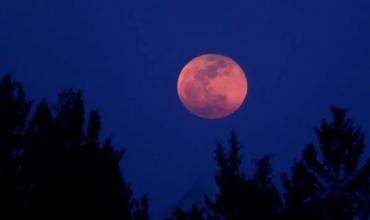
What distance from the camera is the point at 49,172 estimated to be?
823 cm

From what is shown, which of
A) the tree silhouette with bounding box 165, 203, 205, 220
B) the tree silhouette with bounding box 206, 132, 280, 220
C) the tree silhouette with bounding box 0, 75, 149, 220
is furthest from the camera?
the tree silhouette with bounding box 165, 203, 205, 220

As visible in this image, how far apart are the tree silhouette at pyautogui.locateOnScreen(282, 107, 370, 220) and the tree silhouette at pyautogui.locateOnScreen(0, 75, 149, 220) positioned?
286 inches

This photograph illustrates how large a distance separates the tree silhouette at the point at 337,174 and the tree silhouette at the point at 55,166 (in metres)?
7.25

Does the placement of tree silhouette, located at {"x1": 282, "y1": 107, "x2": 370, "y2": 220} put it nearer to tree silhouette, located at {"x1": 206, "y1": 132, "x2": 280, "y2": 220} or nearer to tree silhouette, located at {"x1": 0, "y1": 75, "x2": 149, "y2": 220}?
tree silhouette, located at {"x1": 206, "y1": 132, "x2": 280, "y2": 220}

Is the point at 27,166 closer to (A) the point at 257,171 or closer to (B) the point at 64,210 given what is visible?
(B) the point at 64,210

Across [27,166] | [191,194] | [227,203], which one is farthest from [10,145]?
[191,194]

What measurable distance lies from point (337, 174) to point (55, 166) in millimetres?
10700

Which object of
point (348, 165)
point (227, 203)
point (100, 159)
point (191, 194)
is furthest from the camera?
point (191, 194)

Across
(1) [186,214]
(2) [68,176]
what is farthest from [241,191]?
(2) [68,176]

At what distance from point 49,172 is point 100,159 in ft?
2.90

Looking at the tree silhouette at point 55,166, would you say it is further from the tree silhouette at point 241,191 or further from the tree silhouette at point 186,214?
the tree silhouette at point 186,214

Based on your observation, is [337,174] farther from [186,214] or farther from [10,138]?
[10,138]

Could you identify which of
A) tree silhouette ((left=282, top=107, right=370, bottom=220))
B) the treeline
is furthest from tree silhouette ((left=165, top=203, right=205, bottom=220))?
tree silhouette ((left=282, top=107, right=370, bottom=220))

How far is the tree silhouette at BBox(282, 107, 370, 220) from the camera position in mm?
14648
